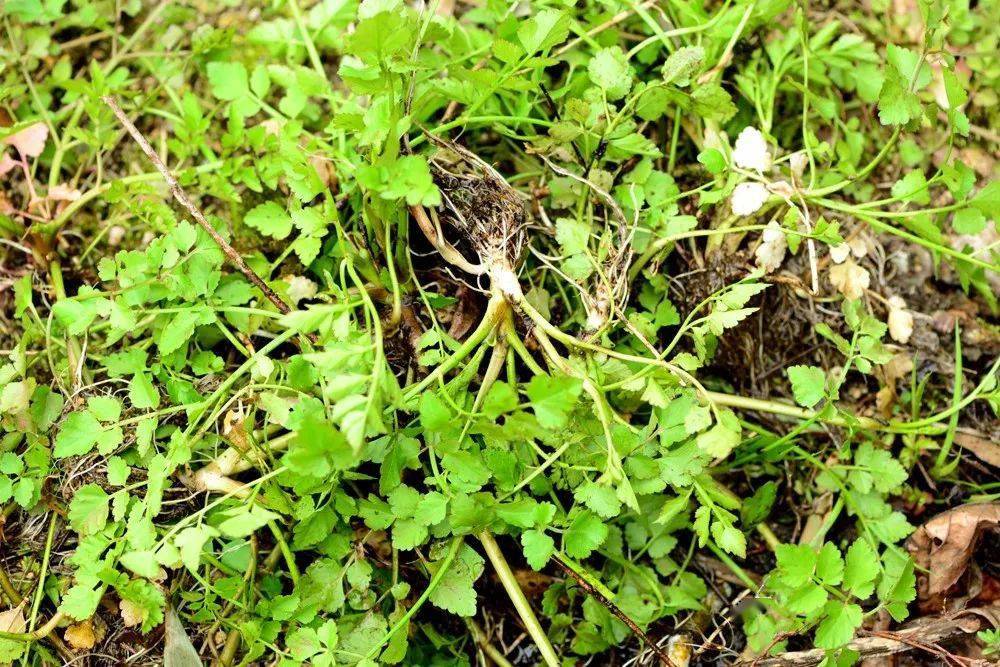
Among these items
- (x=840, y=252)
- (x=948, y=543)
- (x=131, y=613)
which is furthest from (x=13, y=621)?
(x=948, y=543)

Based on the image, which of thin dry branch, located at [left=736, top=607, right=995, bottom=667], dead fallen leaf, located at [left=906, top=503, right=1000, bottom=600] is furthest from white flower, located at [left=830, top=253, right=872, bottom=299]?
thin dry branch, located at [left=736, top=607, right=995, bottom=667]

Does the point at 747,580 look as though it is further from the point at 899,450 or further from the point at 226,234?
the point at 226,234

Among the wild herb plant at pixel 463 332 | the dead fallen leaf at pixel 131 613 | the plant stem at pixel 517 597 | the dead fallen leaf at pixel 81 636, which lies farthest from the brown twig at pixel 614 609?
the dead fallen leaf at pixel 81 636

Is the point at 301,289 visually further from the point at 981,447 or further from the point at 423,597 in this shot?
the point at 981,447

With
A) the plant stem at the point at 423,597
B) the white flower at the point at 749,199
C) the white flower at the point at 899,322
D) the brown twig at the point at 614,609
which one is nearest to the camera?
the plant stem at the point at 423,597

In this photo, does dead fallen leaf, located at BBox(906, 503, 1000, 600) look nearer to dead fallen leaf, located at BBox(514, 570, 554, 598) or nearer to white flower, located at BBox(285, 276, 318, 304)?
dead fallen leaf, located at BBox(514, 570, 554, 598)

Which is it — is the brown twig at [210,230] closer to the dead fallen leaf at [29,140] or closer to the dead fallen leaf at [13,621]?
the dead fallen leaf at [29,140]

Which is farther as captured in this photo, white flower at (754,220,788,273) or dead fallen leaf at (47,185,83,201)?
dead fallen leaf at (47,185,83,201)
